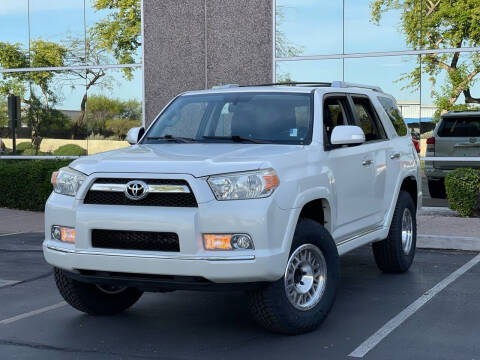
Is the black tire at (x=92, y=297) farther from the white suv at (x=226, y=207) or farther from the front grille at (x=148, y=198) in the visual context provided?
the front grille at (x=148, y=198)

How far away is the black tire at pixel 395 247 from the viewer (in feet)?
25.2

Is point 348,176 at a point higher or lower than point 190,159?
lower

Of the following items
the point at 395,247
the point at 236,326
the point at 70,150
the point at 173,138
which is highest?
the point at 173,138

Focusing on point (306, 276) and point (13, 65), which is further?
point (13, 65)

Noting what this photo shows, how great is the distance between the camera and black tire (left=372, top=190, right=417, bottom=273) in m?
7.68

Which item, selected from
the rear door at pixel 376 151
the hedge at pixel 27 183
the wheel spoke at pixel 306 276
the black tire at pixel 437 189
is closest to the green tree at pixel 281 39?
the black tire at pixel 437 189

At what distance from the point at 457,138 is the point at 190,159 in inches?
366

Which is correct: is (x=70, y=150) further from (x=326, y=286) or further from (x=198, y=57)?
(x=326, y=286)

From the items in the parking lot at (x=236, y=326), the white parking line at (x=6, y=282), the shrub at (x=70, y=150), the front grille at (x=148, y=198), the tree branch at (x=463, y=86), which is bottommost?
the white parking line at (x=6, y=282)

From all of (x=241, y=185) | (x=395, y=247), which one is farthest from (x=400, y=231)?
(x=241, y=185)

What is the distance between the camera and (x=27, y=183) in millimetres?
14875

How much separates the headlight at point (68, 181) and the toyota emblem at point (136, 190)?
1.32 ft

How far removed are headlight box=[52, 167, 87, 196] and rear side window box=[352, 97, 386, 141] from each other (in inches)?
110

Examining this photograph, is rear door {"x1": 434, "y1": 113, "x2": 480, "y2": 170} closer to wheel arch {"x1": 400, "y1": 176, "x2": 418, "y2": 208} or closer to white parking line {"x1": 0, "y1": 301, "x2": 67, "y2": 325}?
wheel arch {"x1": 400, "y1": 176, "x2": 418, "y2": 208}
